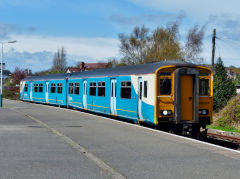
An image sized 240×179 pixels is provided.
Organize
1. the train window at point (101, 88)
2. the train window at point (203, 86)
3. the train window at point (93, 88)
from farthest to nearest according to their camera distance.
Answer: the train window at point (93, 88), the train window at point (101, 88), the train window at point (203, 86)

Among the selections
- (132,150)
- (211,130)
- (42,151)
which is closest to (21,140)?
(42,151)

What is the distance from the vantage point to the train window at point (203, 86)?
52.0 feet

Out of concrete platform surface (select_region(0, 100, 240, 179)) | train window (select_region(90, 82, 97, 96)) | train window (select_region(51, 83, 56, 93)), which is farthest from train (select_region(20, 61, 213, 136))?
train window (select_region(51, 83, 56, 93))

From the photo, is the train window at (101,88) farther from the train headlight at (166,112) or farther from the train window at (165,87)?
the train headlight at (166,112)

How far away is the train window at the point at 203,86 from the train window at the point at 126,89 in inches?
138

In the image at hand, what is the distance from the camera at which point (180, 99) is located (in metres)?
15.1

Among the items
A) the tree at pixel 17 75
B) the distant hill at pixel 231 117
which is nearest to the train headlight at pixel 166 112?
the distant hill at pixel 231 117

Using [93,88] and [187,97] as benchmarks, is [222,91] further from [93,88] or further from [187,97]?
[187,97]

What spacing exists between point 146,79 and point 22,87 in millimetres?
31343

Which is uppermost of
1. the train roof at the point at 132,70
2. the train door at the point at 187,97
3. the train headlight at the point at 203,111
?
the train roof at the point at 132,70

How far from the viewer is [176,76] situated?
15.1 m

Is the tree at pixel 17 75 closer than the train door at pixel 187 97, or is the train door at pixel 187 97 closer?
the train door at pixel 187 97

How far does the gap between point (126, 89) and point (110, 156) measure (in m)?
9.39

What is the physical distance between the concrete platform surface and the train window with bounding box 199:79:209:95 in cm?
328
